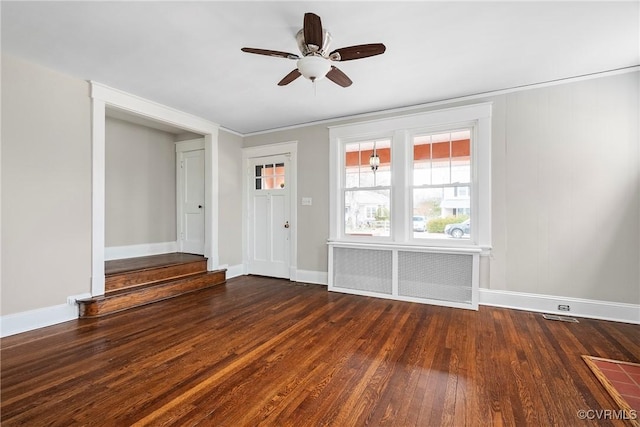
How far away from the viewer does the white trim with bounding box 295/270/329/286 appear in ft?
15.9

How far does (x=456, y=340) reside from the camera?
2.76 meters

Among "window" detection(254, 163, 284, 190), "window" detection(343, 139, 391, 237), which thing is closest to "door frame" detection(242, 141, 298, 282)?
"window" detection(254, 163, 284, 190)

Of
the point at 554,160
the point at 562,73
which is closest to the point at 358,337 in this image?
the point at 554,160

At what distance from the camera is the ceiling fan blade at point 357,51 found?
85.3 inches

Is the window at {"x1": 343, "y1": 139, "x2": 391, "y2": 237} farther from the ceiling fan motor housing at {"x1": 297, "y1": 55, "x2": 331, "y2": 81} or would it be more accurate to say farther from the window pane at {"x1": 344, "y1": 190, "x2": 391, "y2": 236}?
the ceiling fan motor housing at {"x1": 297, "y1": 55, "x2": 331, "y2": 81}

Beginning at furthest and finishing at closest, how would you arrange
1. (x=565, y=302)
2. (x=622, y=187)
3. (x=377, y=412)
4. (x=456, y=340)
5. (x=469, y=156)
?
(x=469, y=156) → (x=565, y=302) → (x=622, y=187) → (x=456, y=340) → (x=377, y=412)

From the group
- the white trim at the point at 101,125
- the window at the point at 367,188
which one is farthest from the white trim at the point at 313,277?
the white trim at the point at 101,125

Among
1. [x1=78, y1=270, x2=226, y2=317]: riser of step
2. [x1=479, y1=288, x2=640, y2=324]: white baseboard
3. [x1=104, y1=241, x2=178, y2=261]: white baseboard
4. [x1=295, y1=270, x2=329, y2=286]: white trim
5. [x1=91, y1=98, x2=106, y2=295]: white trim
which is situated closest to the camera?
[x1=479, y1=288, x2=640, y2=324]: white baseboard

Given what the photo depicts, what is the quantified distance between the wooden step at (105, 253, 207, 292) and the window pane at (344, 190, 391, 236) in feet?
8.64

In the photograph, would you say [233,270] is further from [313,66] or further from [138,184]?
[313,66]

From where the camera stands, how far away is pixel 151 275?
4.10 metres

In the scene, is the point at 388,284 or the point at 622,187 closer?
the point at 622,187

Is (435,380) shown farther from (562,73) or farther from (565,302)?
(562,73)

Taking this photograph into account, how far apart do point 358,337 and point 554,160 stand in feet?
10.4
